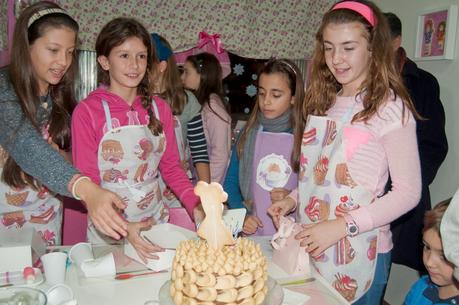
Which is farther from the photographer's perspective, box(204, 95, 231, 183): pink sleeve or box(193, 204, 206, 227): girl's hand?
box(204, 95, 231, 183): pink sleeve

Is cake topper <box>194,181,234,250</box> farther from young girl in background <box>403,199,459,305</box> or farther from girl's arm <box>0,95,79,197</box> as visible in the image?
young girl in background <box>403,199,459,305</box>

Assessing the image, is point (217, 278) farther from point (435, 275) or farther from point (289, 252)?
point (435, 275)

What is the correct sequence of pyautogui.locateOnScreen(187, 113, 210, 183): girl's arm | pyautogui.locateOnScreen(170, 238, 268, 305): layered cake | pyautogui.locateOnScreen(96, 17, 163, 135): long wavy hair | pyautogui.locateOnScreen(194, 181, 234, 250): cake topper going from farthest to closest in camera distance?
pyautogui.locateOnScreen(187, 113, 210, 183): girl's arm
pyautogui.locateOnScreen(96, 17, 163, 135): long wavy hair
pyautogui.locateOnScreen(194, 181, 234, 250): cake topper
pyautogui.locateOnScreen(170, 238, 268, 305): layered cake

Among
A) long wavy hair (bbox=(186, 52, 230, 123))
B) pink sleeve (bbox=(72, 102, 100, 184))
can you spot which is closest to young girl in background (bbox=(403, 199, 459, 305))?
pink sleeve (bbox=(72, 102, 100, 184))

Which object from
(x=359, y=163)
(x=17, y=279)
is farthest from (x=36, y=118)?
(x=359, y=163)

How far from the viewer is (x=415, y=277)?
8.18ft

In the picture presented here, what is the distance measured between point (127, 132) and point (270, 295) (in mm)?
852

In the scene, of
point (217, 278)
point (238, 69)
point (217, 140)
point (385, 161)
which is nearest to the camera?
point (217, 278)

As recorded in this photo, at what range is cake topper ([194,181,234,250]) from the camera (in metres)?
0.97

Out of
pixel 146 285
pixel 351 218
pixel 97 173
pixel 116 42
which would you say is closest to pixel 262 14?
pixel 116 42

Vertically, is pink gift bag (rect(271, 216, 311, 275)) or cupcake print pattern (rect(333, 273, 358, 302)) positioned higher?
pink gift bag (rect(271, 216, 311, 275))

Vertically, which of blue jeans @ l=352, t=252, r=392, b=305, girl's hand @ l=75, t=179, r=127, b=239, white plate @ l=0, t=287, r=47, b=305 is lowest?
blue jeans @ l=352, t=252, r=392, b=305

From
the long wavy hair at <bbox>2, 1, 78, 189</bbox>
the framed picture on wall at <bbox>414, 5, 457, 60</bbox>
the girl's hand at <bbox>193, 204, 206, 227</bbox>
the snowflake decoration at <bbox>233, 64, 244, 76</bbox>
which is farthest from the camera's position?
the snowflake decoration at <bbox>233, 64, 244, 76</bbox>

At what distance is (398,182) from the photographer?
127cm
